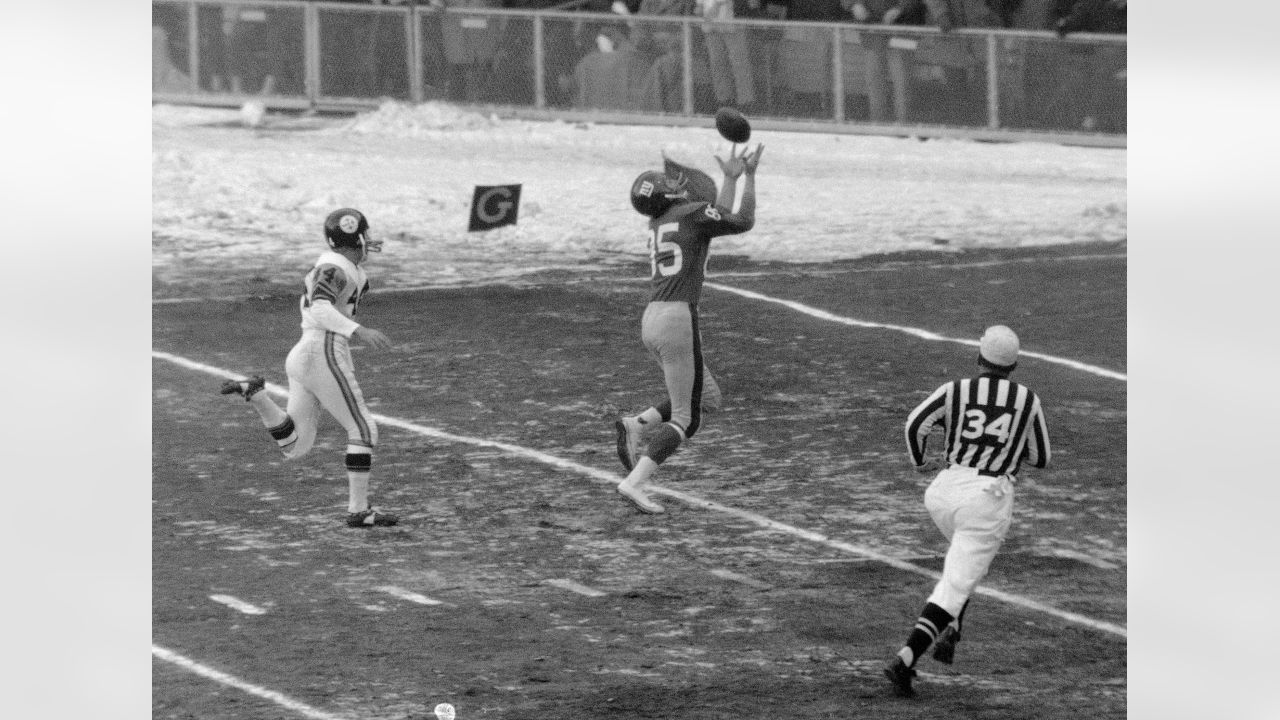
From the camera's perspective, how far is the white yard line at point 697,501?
779 centimetres

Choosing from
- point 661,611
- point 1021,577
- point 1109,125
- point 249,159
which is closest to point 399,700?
point 661,611

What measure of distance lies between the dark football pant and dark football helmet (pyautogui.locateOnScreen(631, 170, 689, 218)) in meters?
0.36

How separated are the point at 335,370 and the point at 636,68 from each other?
5.11 meters

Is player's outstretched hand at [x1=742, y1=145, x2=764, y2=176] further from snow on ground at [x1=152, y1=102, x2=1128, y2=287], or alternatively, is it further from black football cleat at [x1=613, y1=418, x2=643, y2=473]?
snow on ground at [x1=152, y1=102, x2=1128, y2=287]

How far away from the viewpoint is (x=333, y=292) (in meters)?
7.96

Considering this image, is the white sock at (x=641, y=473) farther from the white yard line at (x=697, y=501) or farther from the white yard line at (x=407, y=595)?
the white yard line at (x=407, y=595)

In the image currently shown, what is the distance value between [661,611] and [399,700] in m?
1.05

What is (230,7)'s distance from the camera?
1173cm

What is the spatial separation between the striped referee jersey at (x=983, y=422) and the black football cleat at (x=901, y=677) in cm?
68

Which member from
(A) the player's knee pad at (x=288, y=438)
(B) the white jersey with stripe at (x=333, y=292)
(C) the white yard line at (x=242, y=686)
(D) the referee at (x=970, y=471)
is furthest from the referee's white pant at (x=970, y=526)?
(A) the player's knee pad at (x=288, y=438)

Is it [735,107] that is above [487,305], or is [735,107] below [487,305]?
above

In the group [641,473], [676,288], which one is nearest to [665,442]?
[641,473]
